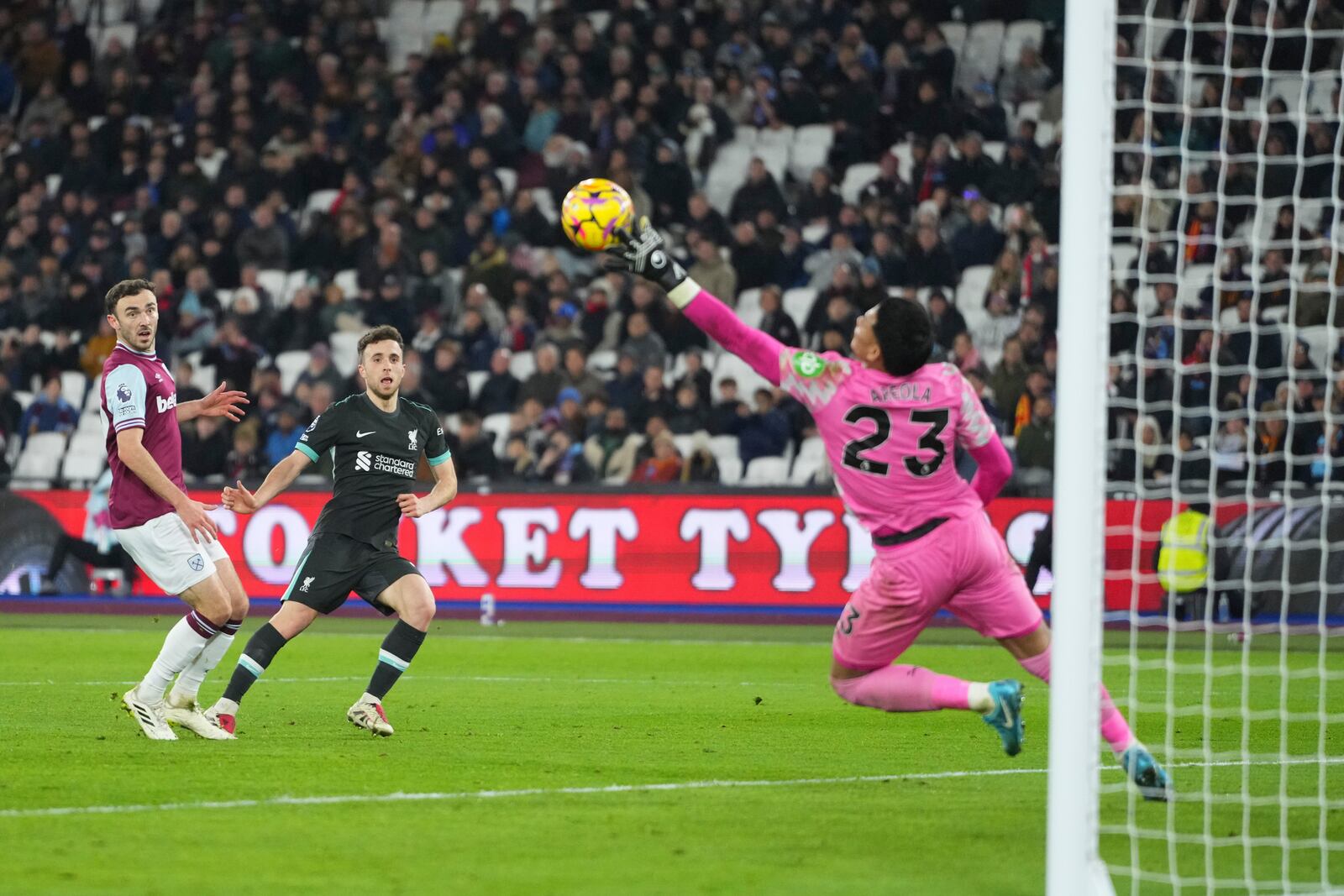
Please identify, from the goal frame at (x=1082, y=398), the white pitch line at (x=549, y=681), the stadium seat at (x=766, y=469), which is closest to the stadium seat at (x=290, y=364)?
the stadium seat at (x=766, y=469)

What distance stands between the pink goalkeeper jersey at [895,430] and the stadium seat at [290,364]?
1624 cm

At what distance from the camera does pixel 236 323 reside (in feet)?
73.7

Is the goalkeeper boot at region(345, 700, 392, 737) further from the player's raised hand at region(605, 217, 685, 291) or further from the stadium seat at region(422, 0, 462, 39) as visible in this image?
the stadium seat at region(422, 0, 462, 39)

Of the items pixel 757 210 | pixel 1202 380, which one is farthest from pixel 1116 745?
pixel 757 210

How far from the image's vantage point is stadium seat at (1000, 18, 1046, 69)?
23.2m

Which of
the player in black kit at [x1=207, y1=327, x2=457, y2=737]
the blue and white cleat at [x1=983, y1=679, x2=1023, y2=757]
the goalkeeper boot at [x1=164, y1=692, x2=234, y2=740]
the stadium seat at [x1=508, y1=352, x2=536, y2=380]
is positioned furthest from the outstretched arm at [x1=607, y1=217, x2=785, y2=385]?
the stadium seat at [x1=508, y1=352, x2=536, y2=380]

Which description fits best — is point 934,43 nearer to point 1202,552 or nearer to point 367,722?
point 1202,552

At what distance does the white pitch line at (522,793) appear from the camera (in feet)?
21.9

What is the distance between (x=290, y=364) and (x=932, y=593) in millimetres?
16623

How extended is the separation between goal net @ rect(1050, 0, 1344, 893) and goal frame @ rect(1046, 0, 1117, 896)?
0.4 inches

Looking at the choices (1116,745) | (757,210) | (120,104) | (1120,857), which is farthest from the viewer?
(120,104)

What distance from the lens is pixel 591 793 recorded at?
729 cm

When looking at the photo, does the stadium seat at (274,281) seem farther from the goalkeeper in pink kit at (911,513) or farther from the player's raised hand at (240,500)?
the goalkeeper in pink kit at (911,513)

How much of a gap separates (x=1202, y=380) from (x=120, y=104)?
16139 mm
